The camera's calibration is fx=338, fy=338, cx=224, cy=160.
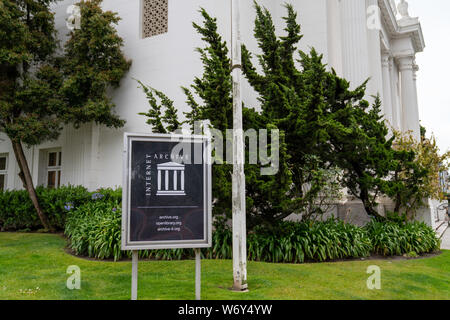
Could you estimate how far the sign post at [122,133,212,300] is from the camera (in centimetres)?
421

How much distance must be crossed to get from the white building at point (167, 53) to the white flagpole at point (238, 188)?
5.23 metres

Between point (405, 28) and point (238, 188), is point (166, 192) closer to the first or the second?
point (238, 188)

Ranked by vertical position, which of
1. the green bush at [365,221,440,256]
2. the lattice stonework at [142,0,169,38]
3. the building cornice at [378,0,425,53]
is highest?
the building cornice at [378,0,425,53]

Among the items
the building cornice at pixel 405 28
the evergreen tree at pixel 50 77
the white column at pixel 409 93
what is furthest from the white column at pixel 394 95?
the evergreen tree at pixel 50 77

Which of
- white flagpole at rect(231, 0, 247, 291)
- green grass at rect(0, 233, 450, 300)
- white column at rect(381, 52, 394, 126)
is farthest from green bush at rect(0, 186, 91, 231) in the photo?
white column at rect(381, 52, 394, 126)

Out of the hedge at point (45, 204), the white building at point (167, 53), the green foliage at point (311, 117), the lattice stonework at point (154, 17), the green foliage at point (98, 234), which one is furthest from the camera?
the lattice stonework at point (154, 17)

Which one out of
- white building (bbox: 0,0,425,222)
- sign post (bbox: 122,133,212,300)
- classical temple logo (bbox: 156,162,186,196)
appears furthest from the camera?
white building (bbox: 0,0,425,222)

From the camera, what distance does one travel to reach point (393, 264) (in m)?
6.52

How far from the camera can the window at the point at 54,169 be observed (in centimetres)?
1424

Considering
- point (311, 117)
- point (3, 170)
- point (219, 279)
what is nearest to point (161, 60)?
point (311, 117)

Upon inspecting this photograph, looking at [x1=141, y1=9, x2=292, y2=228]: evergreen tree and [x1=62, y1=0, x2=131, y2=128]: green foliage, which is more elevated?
[x1=62, y1=0, x2=131, y2=128]: green foliage

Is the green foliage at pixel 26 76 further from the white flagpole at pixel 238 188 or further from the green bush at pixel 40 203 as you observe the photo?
the white flagpole at pixel 238 188

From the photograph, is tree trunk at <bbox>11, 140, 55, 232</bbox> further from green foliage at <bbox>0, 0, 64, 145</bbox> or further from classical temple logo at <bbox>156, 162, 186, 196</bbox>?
classical temple logo at <bbox>156, 162, 186, 196</bbox>
